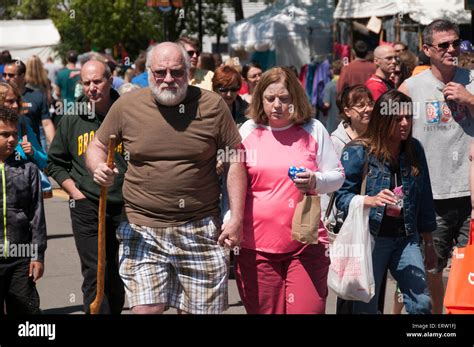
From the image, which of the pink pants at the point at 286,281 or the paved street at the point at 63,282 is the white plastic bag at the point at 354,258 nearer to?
the pink pants at the point at 286,281

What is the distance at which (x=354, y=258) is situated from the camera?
638 cm

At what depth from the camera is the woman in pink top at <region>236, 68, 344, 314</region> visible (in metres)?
6.05

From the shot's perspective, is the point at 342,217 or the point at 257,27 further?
the point at 257,27

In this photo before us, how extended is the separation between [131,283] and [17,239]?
913mm

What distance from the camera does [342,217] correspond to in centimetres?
681

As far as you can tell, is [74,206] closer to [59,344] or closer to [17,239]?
[17,239]

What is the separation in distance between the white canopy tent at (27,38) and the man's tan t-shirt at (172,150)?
30.8 metres

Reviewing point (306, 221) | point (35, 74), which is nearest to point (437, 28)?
point (306, 221)

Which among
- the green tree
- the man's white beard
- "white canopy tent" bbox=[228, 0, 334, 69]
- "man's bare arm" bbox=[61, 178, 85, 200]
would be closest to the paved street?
"man's bare arm" bbox=[61, 178, 85, 200]

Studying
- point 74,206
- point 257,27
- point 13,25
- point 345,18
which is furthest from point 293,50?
point 74,206

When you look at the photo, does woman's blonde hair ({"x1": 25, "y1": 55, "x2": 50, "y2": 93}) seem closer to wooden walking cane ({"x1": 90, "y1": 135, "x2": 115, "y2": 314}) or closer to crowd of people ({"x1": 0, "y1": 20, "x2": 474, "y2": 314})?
crowd of people ({"x1": 0, "y1": 20, "x2": 474, "y2": 314})

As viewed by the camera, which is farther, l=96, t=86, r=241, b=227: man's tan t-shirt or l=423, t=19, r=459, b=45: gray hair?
l=423, t=19, r=459, b=45: gray hair

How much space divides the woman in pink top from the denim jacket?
0.41m

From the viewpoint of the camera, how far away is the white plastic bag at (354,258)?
6.38m
